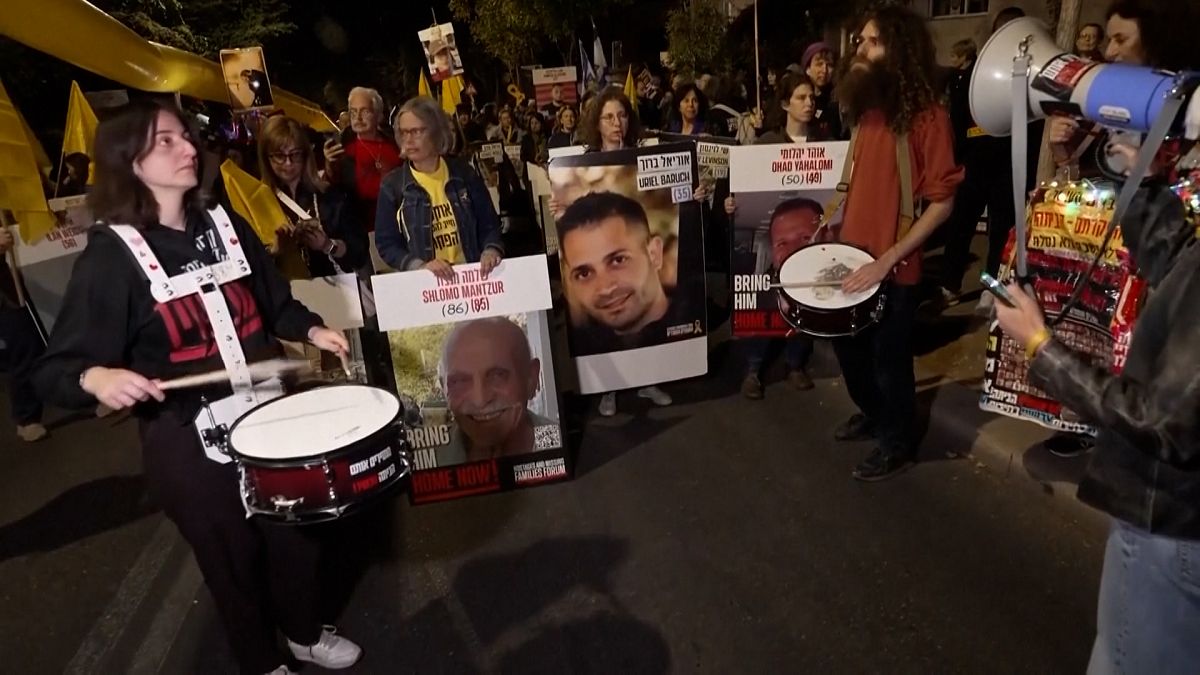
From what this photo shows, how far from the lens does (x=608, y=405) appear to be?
5.10 m

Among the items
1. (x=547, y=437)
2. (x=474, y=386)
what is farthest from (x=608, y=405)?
(x=474, y=386)

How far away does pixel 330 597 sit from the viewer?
11.6 ft

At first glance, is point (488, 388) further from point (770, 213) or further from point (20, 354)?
point (20, 354)

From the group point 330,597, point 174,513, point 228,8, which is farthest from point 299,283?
Answer: point 228,8

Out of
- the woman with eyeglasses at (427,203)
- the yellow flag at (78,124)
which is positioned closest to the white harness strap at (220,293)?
the woman with eyeglasses at (427,203)

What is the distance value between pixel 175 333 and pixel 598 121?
10.3 ft

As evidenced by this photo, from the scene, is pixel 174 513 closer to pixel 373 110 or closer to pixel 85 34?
pixel 85 34

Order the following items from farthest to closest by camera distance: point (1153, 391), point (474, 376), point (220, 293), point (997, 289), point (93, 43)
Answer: point (93, 43) → point (474, 376) → point (220, 293) → point (997, 289) → point (1153, 391)

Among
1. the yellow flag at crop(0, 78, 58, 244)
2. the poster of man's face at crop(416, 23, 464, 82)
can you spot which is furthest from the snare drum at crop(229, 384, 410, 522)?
the poster of man's face at crop(416, 23, 464, 82)

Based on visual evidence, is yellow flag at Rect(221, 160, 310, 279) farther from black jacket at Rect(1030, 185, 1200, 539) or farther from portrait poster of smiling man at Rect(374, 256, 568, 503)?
black jacket at Rect(1030, 185, 1200, 539)

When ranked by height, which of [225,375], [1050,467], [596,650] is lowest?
[596,650]

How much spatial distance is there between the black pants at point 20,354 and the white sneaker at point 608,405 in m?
4.05

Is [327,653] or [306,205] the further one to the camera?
[306,205]

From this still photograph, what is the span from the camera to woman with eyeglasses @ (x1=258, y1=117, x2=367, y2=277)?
4.55 m
